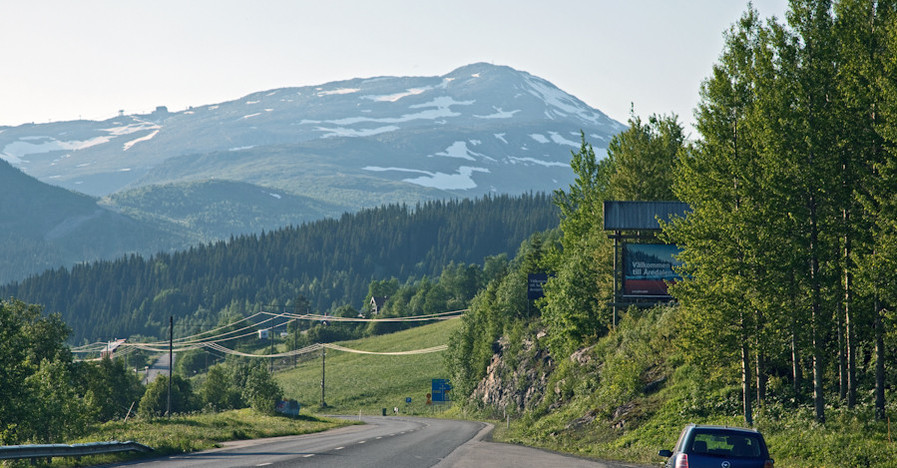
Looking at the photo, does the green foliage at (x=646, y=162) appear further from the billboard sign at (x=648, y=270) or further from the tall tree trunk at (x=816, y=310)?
the tall tree trunk at (x=816, y=310)

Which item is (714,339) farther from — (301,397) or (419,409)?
(301,397)

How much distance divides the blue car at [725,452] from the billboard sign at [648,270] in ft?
113

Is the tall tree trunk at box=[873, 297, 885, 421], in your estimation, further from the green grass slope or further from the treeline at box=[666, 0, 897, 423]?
the green grass slope

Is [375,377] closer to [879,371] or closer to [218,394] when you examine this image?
[218,394]

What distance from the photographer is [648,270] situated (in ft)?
174

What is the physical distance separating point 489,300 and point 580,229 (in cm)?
3600

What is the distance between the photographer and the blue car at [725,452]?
18328 millimetres

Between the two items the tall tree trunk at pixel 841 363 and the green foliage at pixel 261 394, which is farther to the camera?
the green foliage at pixel 261 394

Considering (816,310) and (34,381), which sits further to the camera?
(34,381)

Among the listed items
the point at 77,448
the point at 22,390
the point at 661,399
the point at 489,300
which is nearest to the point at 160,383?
the point at 489,300

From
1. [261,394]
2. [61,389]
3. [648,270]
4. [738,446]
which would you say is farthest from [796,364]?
[261,394]

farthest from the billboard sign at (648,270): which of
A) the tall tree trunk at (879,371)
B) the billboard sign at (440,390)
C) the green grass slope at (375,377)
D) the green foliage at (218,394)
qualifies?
the green foliage at (218,394)

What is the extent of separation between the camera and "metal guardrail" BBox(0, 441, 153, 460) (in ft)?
72.6

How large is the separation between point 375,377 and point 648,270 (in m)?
97.0
